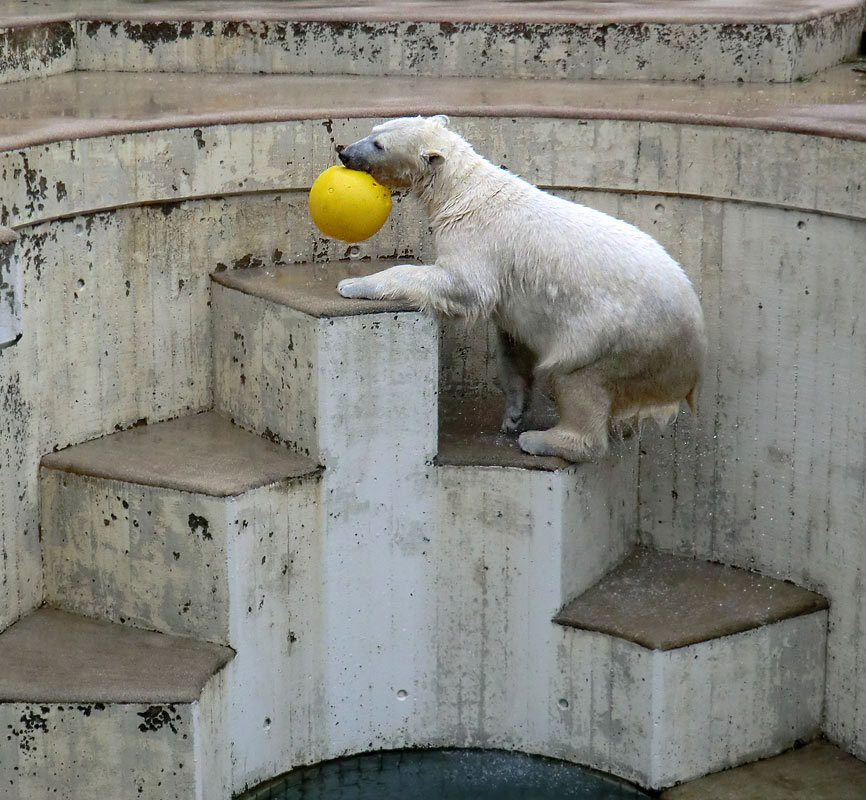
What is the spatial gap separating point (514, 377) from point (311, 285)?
82 cm

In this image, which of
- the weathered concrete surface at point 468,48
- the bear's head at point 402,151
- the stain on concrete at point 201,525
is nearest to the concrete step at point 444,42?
the weathered concrete surface at point 468,48

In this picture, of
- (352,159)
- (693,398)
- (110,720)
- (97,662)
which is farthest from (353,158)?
(110,720)

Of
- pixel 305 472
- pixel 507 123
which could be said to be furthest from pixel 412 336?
pixel 507 123

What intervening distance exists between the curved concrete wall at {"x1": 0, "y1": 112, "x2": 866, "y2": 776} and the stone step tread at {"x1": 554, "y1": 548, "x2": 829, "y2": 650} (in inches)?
4.0

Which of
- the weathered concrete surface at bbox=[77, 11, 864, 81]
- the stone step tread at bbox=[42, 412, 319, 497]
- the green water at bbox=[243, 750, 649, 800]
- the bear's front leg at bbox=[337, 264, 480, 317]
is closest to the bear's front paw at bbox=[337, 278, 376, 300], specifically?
the bear's front leg at bbox=[337, 264, 480, 317]

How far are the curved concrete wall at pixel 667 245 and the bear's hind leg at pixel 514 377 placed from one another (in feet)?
1.77

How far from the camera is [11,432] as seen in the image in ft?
17.4

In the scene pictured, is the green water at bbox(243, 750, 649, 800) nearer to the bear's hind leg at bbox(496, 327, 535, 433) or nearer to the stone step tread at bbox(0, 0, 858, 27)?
the bear's hind leg at bbox(496, 327, 535, 433)

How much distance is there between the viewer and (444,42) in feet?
23.0

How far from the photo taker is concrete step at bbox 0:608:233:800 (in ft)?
16.5

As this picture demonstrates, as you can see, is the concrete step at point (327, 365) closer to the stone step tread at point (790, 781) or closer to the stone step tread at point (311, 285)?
the stone step tread at point (311, 285)

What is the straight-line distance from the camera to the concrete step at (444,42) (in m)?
6.84

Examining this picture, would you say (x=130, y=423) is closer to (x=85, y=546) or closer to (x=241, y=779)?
(x=85, y=546)

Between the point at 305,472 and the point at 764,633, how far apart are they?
1724 mm
